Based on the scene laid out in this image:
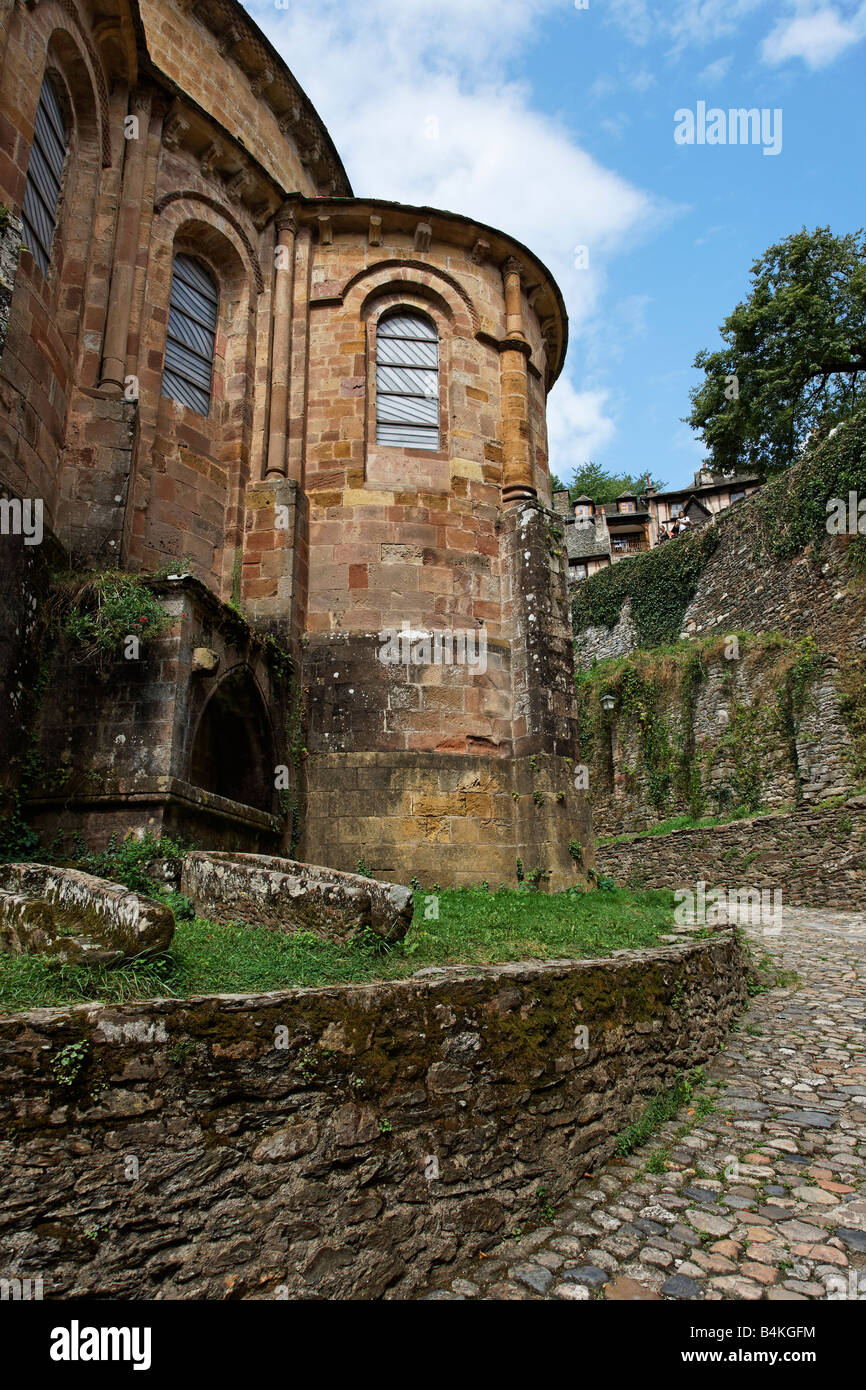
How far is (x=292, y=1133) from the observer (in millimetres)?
3482

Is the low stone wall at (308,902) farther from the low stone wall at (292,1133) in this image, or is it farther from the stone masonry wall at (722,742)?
the stone masonry wall at (722,742)

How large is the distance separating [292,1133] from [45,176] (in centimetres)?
936

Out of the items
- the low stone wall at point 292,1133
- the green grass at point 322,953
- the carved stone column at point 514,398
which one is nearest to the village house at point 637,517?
the carved stone column at point 514,398

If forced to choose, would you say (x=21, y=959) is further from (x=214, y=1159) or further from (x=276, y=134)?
(x=276, y=134)

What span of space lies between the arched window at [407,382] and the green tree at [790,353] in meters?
19.7


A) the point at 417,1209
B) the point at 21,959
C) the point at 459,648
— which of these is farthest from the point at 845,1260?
the point at 459,648

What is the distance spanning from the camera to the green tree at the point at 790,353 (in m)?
28.0

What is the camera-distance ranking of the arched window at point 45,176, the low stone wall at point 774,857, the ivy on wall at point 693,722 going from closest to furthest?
the arched window at point 45,176 < the low stone wall at point 774,857 < the ivy on wall at point 693,722

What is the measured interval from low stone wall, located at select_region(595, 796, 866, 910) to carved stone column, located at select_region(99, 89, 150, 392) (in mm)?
15950

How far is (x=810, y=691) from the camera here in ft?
67.4

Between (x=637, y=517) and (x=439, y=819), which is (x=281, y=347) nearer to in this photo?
(x=439, y=819)

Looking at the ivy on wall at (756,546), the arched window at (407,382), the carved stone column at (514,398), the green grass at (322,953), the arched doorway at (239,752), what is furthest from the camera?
the ivy on wall at (756,546)

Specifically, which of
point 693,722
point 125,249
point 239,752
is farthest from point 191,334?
point 693,722

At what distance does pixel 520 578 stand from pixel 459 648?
126 cm
